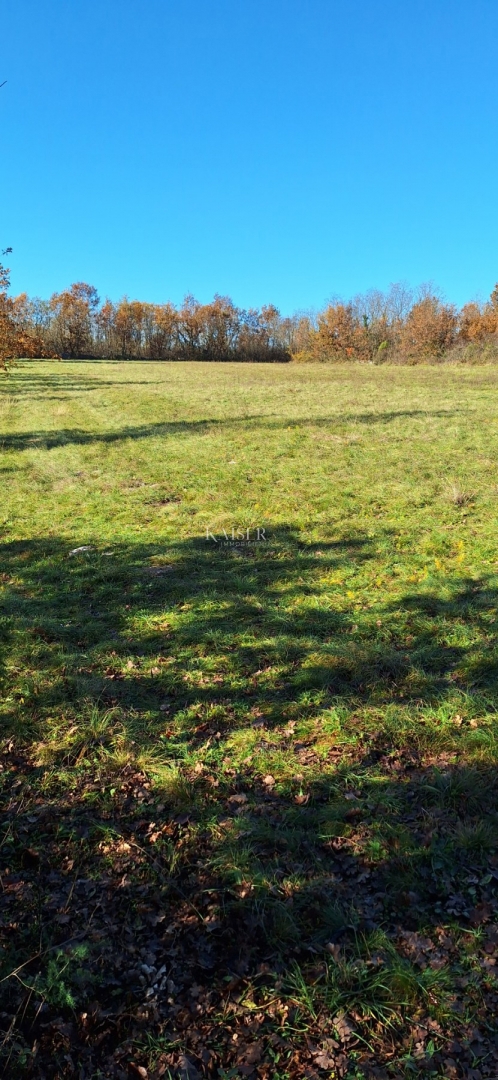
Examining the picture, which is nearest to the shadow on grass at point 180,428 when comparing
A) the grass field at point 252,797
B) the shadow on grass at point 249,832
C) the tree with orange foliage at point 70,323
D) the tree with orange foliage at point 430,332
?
the grass field at point 252,797

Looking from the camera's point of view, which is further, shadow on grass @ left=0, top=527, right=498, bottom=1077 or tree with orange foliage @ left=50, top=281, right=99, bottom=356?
tree with orange foliage @ left=50, top=281, right=99, bottom=356

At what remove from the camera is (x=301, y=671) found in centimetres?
444

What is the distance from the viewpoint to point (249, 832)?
3057 mm

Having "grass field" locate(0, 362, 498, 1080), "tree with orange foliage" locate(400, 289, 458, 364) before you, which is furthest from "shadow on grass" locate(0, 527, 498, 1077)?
"tree with orange foliage" locate(400, 289, 458, 364)

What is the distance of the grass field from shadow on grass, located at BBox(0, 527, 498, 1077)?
0.01 meters

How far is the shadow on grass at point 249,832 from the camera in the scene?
2238 mm

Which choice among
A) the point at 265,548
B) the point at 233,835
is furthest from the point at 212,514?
the point at 233,835

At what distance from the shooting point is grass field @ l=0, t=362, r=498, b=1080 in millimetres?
2219

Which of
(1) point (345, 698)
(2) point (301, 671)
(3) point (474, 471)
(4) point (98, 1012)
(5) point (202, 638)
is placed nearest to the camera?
(4) point (98, 1012)

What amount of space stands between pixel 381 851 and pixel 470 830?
19.4 inches

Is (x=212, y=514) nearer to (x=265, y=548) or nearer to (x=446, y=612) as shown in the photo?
(x=265, y=548)

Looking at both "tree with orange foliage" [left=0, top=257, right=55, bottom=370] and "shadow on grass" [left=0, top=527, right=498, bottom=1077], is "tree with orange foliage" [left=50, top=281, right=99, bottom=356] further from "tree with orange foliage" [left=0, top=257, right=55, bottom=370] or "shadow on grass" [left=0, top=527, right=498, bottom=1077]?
"shadow on grass" [left=0, top=527, right=498, bottom=1077]

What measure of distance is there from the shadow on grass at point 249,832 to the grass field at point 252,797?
0.04 feet

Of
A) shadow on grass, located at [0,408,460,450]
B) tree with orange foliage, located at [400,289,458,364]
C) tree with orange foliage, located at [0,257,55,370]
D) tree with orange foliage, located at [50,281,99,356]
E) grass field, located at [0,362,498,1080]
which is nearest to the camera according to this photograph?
grass field, located at [0,362,498,1080]
